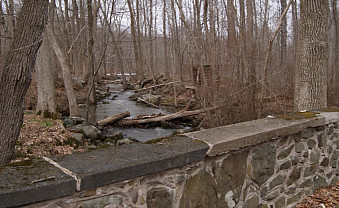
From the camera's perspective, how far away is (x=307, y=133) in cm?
353

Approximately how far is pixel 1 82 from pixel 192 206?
8.60ft

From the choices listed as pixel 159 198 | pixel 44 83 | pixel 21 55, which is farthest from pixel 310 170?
pixel 44 83

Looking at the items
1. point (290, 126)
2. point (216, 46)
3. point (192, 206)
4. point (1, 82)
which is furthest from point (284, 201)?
point (216, 46)

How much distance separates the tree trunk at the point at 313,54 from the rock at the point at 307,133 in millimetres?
2308

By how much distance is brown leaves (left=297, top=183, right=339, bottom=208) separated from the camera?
3523 mm

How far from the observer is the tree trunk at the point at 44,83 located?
9.20 m

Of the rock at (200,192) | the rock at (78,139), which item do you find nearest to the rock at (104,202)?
the rock at (200,192)

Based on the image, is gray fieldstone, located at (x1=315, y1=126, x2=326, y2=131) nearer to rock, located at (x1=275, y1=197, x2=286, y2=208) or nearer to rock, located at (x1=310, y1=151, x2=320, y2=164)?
rock, located at (x1=310, y1=151, x2=320, y2=164)

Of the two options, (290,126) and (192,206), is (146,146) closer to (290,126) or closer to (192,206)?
(192,206)

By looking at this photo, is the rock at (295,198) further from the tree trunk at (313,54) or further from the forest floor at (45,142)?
the tree trunk at (313,54)

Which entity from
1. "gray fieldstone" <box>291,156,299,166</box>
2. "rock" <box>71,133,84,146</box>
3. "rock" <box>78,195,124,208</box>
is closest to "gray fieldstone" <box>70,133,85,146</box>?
"rock" <box>71,133,84,146</box>

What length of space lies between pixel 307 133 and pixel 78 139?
18.3 feet

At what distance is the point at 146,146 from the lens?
8.38 feet

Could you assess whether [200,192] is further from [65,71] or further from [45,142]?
[65,71]
